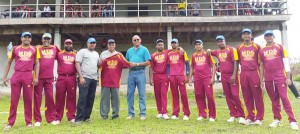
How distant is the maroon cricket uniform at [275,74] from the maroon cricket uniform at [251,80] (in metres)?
0.19

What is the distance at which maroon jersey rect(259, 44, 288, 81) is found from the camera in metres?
5.94

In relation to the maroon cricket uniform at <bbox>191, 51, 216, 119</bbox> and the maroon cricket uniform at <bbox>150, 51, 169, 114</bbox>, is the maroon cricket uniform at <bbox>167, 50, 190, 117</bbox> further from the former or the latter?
the maroon cricket uniform at <bbox>191, 51, 216, 119</bbox>

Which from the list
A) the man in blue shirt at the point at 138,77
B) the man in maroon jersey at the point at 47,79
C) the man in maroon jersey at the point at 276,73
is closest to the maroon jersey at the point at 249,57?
the man in maroon jersey at the point at 276,73

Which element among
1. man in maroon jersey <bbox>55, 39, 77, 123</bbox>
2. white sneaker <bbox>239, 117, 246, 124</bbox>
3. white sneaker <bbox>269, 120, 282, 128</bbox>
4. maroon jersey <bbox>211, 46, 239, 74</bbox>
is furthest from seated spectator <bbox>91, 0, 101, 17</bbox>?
white sneaker <bbox>269, 120, 282, 128</bbox>

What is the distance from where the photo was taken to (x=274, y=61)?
19.6 ft

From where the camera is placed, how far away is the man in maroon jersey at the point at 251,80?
6.20 metres

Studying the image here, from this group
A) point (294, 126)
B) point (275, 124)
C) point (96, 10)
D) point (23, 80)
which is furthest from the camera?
point (96, 10)

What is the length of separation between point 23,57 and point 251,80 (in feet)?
15.6

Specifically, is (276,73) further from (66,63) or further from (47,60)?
(47,60)

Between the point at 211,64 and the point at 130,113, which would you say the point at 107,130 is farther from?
the point at 211,64

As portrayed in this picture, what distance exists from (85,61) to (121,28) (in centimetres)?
922

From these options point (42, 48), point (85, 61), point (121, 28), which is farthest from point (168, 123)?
point (121, 28)

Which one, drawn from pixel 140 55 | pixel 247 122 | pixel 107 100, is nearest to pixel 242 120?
pixel 247 122

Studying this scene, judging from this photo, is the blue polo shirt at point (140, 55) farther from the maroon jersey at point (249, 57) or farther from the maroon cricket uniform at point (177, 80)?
the maroon jersey at point (249, 57)
